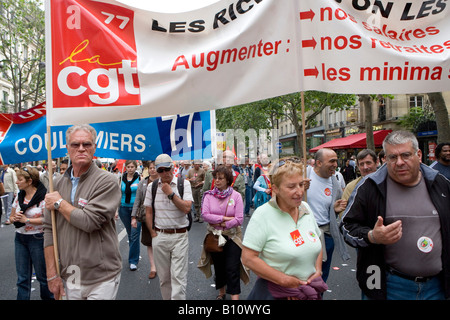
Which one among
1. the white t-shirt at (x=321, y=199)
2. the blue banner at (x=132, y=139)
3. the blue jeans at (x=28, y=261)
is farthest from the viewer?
the white t-shirt at (x=321, y=199)

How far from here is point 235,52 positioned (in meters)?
3.01

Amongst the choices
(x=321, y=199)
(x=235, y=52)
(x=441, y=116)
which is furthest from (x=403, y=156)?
(x=441, y=116)

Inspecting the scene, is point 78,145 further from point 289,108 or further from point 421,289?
point 289,108

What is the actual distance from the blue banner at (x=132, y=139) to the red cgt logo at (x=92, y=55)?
0.75 metres

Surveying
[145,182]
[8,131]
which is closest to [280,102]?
[145,182]

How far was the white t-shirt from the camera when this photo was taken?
4.27 m

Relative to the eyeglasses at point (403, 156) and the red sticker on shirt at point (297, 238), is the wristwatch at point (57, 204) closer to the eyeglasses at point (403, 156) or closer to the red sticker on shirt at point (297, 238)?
the red sticker on shirt at point (297, 238)

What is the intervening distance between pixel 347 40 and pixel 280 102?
24.7 metres

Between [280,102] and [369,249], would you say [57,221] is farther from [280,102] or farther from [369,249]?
[280,102]

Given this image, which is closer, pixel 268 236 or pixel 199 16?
pixel 268 236

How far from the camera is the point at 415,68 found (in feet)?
A: 9.38

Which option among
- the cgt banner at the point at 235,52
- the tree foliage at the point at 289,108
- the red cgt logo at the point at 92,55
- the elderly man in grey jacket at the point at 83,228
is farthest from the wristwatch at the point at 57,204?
the tree foliage at the point at 289,108

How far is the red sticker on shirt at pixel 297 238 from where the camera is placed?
2427 mm

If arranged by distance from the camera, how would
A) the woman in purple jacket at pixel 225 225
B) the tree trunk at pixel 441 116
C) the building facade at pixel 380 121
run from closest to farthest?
the woman in purple jacket at pixel 225 225, the tree trunk at pixel 441 116, the building facade at pixel 380 121
